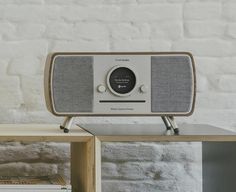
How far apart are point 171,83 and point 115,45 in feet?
1.61

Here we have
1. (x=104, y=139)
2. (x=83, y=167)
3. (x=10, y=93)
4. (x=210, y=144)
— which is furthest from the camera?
(x=10, y=93)

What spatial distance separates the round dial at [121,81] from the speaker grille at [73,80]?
54mm

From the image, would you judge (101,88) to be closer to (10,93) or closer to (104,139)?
(104,139)

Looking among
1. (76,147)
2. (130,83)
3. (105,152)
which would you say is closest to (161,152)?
(105,152)

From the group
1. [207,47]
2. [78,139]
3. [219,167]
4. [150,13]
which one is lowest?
[219,167]

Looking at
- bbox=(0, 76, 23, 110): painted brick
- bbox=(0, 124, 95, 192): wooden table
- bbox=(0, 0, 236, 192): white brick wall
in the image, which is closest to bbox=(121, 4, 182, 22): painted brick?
bbox=(0, 0, 236, 192): white brick wall

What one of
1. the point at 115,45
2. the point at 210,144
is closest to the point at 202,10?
the point at 115,45

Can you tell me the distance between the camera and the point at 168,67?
4.33 ft

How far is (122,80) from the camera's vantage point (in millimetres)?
1326

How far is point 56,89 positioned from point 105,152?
0.50 metres

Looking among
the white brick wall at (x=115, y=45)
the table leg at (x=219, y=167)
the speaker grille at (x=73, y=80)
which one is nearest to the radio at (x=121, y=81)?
the speaker grille at (x=73, y=80)

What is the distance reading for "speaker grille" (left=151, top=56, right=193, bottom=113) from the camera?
132cm

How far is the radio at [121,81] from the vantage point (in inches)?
51.9

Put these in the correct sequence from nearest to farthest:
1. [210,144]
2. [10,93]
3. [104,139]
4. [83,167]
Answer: [104,139] < [83,167] < [210,144] < [10,93]
